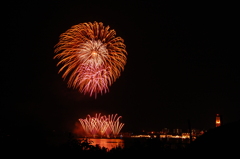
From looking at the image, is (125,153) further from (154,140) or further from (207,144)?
(207,144)

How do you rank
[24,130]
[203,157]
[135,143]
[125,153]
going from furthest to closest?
[24,130], [135,143], [125,153], [203,157]

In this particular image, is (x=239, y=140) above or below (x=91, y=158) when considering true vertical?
above

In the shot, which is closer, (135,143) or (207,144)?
(207,144)

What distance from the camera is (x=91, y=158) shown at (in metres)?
8.55

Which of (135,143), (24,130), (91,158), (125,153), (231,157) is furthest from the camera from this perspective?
(24,130)

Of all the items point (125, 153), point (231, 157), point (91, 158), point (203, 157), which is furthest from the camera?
point (125, 153)

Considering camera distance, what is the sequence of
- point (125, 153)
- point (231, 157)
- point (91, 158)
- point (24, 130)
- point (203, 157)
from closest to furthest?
point (231, 157)
point (203, 157)
point (91, 158)
point (125, 153)
point (24, 130)

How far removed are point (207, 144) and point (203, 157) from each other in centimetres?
50

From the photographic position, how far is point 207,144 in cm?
825

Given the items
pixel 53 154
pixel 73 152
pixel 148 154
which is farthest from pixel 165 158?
pixel 53 154

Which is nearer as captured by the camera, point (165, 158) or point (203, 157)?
point (203, 157)

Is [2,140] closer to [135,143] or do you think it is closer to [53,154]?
[53,154]

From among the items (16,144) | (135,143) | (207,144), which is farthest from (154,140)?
(16,144)

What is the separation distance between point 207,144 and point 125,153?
8.54ft
